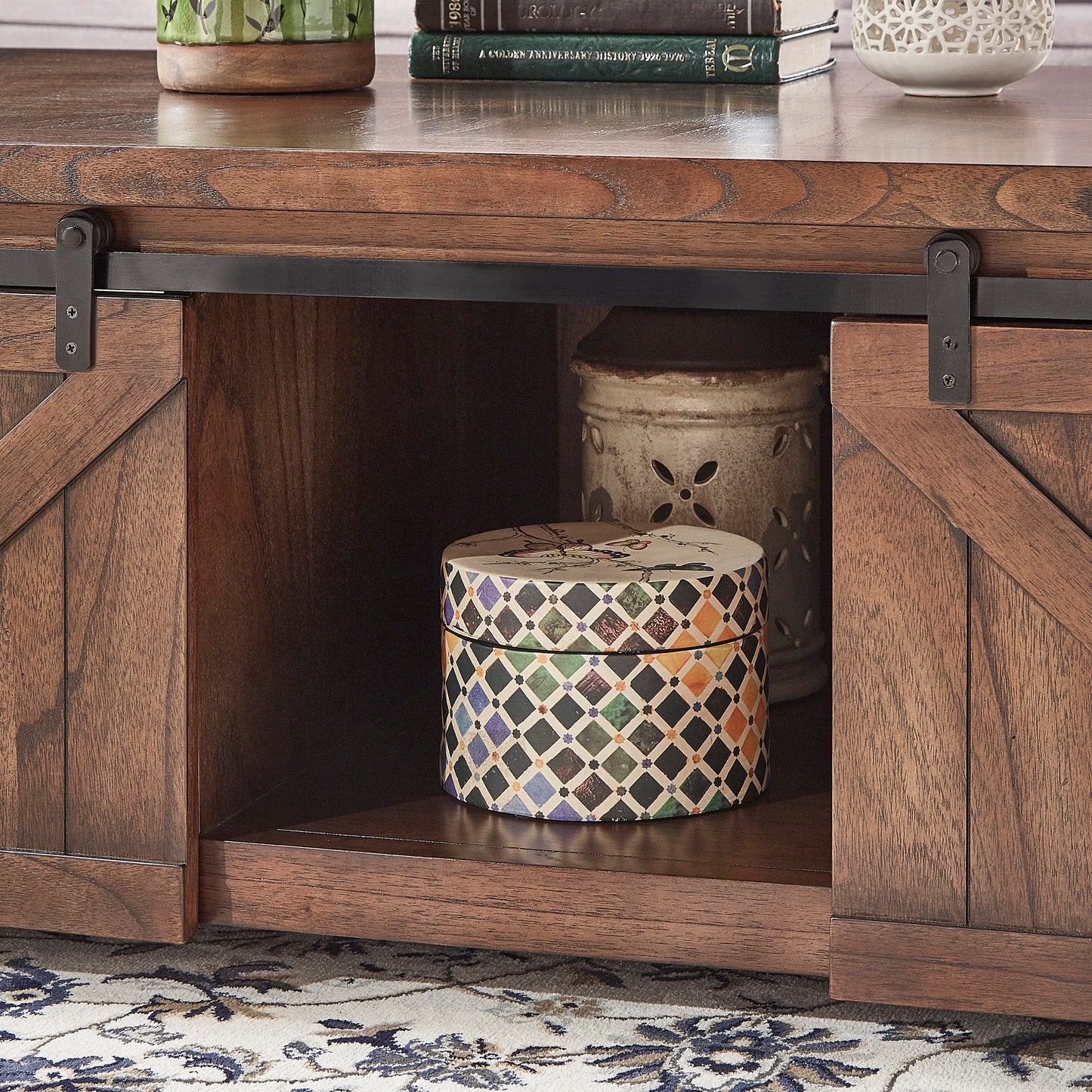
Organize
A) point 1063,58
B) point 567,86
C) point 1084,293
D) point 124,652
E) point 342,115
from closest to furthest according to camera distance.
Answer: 1. point 1084,293
2. point 124,652
3. point 342,115
4. point 567,86
5. point 1063,58

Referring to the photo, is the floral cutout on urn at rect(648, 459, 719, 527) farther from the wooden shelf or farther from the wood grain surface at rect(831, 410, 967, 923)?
the wood grain surface at rect(831, 410, 967, 923)

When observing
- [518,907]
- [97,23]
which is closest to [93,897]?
[518,907]

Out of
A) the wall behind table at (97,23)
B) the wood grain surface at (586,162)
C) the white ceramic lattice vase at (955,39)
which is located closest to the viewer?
the wood grain surface at (586,162)

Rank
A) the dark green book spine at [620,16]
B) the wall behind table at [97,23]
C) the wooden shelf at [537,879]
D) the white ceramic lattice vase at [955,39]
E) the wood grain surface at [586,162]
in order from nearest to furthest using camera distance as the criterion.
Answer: the wood grain surface at [586,162]
the wooden shelf at [537,879]
the white ceramic lattice vase at [955,39]
the dark green book spine at [620,16]
the wall behind table at [97,23]

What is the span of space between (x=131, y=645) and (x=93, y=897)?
0.15m

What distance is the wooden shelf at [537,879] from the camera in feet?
2.97

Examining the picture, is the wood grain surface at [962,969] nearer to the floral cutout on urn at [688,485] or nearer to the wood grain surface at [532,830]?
the wood grain surface at [532,830]

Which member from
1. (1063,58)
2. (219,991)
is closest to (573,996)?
(219,991)

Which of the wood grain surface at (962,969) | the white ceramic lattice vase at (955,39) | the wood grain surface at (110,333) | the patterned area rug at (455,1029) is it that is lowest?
the patterned area rug at (455,1029)

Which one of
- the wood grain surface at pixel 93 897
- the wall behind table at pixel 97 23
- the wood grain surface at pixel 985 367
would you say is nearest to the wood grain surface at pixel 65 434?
the wood grain surface at pixel 93 897

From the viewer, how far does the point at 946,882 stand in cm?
87

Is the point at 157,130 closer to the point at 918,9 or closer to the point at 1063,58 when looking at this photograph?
the point at 918,9

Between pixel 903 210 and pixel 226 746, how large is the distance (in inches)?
19.1

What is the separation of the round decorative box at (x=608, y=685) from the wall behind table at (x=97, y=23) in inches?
28.0
